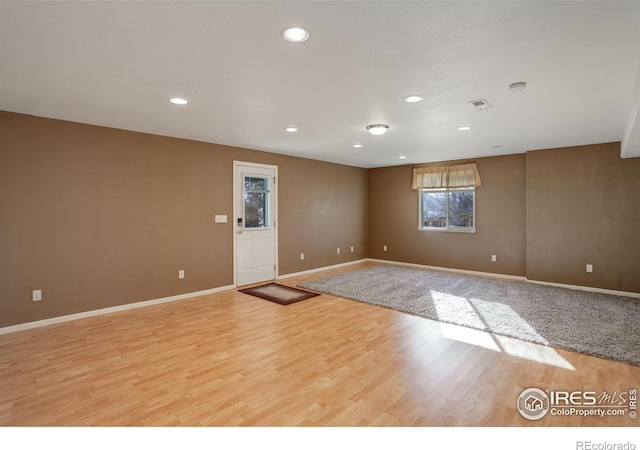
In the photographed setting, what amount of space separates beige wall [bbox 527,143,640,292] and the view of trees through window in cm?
119

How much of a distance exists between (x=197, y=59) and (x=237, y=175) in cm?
322

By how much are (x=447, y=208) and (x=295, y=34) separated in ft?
19.4

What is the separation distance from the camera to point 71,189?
3838mm

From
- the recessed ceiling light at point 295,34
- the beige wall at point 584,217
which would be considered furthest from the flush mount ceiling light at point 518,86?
the beige wall at point 584,217

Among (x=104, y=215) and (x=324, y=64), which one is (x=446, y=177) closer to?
(x=324, y=64)

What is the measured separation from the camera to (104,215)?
409 centimetres

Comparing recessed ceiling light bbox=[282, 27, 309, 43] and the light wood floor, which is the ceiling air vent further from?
the light wood floor

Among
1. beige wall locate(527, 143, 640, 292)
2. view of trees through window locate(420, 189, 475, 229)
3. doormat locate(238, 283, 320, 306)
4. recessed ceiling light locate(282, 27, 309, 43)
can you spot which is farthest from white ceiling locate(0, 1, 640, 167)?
view of trees through window locate(420, 189, 475, 229)

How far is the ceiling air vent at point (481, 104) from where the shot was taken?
3.17 metres

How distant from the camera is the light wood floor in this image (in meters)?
2.06

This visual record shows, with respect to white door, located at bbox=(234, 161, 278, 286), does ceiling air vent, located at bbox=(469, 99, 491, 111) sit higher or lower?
higher

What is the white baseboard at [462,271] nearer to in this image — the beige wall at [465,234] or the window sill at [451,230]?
the beige wall at [465,234]
